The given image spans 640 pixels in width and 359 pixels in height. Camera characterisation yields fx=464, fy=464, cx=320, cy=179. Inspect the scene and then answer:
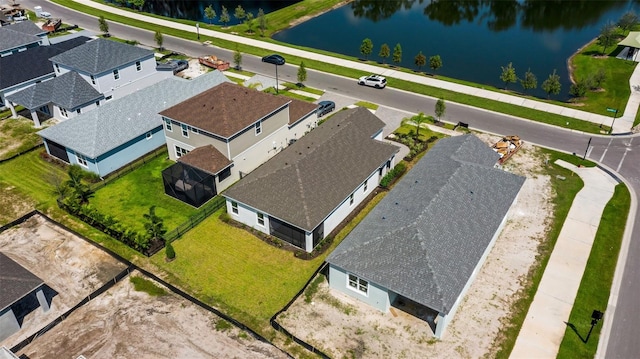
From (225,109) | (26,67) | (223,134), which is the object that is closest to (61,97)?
(26,67)

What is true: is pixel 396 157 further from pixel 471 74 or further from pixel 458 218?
pixel 471 74

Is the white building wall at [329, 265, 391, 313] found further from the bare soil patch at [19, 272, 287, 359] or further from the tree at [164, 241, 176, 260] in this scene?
the tree at [164, 241, 176, 260]

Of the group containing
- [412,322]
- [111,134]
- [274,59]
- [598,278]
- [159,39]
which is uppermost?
[111,134]

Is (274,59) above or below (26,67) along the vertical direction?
below

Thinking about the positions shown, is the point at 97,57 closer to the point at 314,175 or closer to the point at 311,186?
the point at 314,175

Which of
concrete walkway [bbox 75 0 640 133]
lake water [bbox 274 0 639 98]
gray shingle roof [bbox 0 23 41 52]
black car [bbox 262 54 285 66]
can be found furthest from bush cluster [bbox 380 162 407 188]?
gray shingle roof [bbox 0 23 41 52]

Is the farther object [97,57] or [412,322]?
[97,57]

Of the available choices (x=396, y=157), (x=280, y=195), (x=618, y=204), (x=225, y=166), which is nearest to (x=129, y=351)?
(x=280, y=195)
